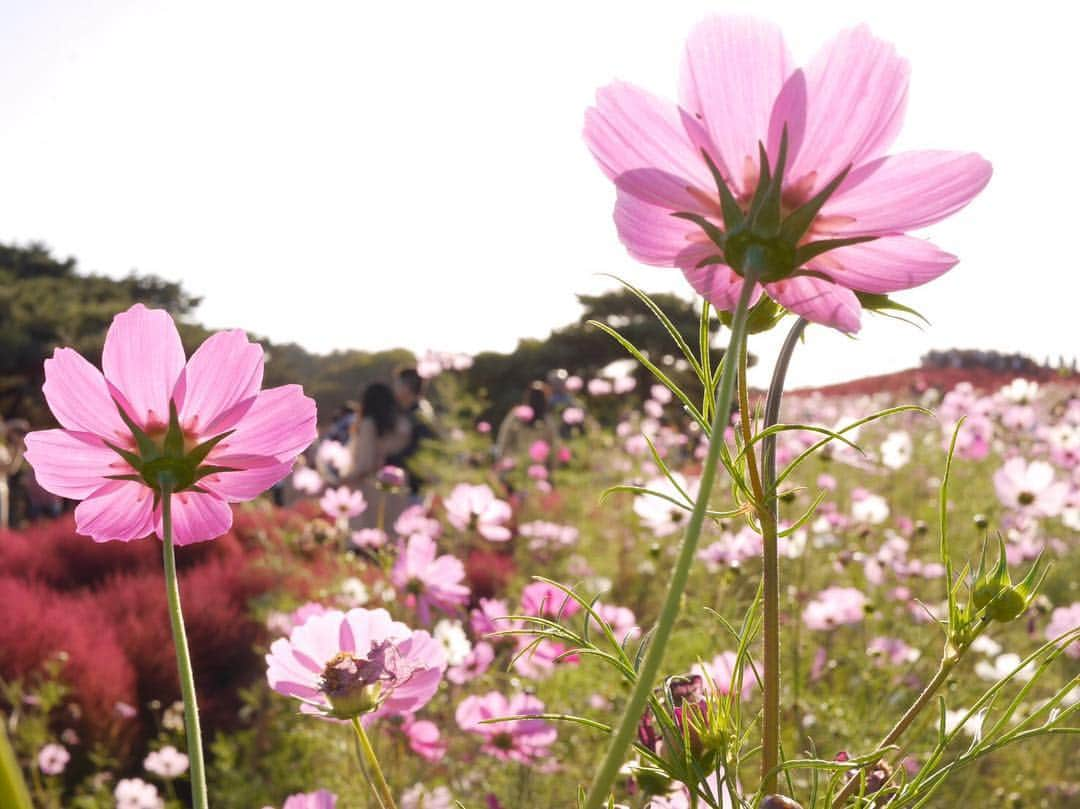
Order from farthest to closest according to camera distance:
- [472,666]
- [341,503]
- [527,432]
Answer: [527,432] < [341,503] < [472,666]

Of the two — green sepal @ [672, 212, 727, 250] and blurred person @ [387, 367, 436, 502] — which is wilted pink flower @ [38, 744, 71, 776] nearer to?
blurred person @ [387, 367, 436, 502]

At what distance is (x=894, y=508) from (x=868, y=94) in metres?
3.60

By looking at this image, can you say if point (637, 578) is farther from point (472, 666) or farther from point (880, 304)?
point (880, 304)

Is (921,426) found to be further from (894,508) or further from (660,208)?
(660,208)

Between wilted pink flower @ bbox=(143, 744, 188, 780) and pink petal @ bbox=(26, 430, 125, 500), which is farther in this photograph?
wilted pink flower @ bbox=(143, 744, 188, 780)

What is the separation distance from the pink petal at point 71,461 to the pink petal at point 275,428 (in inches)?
1.6

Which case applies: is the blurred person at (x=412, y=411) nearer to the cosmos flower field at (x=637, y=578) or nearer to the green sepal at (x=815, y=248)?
the cosmos flower field at (x=637, y=578)

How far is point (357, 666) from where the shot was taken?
39cm

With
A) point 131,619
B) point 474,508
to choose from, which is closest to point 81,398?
point 474,508

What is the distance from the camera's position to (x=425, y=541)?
1341mm

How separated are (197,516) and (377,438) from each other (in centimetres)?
322

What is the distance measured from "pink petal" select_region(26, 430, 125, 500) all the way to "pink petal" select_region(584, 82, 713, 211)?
208mm

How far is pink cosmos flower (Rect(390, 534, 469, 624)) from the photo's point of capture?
1.29 m

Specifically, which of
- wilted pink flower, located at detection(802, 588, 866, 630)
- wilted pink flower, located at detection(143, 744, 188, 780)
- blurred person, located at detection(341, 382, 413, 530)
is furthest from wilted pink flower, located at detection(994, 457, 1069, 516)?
blurred person, located at detection(341, 382, 413, 530)
